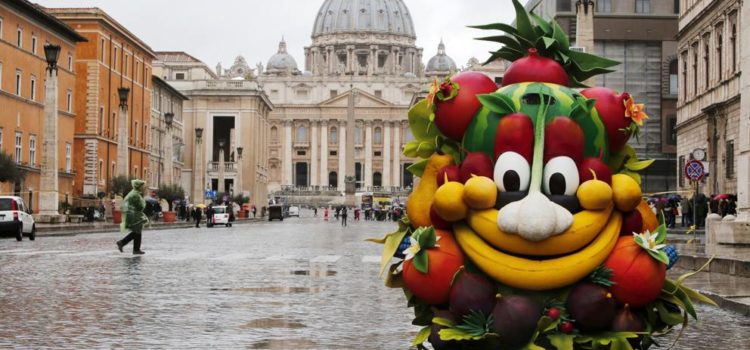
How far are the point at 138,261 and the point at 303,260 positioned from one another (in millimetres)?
3448

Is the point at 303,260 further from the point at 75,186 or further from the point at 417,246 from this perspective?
the point at 75,186

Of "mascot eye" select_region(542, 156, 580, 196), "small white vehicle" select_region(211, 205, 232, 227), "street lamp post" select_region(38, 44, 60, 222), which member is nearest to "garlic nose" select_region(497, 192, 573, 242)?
"mascot eye" select_region(542, 156, 580, 196)

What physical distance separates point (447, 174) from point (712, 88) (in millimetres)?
40890

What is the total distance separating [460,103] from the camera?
7.48 meters

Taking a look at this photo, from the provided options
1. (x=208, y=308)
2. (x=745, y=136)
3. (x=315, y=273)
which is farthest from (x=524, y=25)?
(x=745, y=136)

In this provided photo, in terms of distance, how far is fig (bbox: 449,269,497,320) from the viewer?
716 centimetres

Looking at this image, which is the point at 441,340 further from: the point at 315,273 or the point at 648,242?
the point at 315,273

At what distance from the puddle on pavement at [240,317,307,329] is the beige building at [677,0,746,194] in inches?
1158

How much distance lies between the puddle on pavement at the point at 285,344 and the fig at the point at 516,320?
2.93m

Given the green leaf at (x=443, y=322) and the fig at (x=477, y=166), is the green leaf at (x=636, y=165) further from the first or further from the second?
the green leaf at (x=443, y=322)

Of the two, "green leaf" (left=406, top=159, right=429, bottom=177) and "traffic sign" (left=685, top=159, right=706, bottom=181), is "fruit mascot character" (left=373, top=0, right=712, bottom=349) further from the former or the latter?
"traffic sign" (left=685, top=159, right=706, bottom=181)

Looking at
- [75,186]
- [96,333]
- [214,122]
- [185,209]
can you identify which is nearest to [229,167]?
[214,122]

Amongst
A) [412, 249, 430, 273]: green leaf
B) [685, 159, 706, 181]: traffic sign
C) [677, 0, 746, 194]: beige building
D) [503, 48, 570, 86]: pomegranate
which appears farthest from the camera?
[677, 0, 746, 194]: beige building

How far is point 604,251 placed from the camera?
23.4 ft
